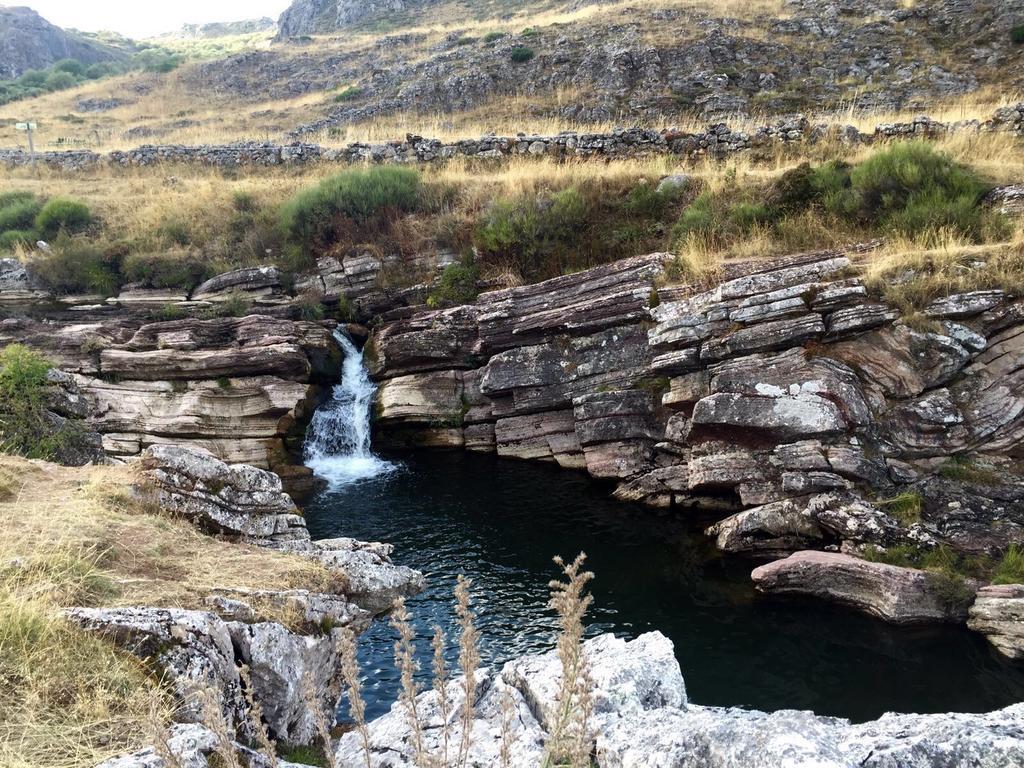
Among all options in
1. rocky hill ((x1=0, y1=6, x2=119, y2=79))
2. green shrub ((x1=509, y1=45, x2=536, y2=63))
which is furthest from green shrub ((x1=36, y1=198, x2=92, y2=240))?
rocky hill ((x1=0, y1=6, x2=119, y2=79))

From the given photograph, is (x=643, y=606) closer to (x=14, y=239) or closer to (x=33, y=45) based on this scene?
(x=14, y=239)

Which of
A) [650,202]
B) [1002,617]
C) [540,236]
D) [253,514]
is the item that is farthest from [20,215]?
[1002,617]

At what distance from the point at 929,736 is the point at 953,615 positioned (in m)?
7.33

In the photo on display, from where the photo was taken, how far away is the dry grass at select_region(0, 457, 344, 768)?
4.73 metres

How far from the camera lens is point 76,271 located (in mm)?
A: 23312

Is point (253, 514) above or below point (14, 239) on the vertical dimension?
below

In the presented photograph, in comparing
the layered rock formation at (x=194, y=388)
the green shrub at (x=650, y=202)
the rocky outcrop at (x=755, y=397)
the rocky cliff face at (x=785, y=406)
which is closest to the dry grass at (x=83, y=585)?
the layered rock formation at (x=194, y=388)

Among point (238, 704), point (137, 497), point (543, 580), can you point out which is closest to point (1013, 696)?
point (543, 580)

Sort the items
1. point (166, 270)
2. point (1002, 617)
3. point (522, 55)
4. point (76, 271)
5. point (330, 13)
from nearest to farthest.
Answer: point (1002, 617) → point (76, 271) → point (166, 270) → point (522, 55) → point (330, 13)

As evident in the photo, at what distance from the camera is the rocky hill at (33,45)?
68.4 meters

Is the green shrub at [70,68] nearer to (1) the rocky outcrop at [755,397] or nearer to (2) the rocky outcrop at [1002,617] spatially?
(1) the rocky outcrop at [755,397]

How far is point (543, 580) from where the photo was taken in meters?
13.1

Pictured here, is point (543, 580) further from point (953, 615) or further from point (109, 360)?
point (109, 360)

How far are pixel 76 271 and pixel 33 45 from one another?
220ft
